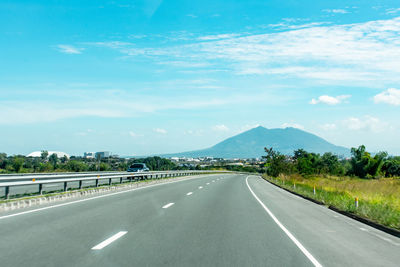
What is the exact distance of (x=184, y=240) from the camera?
818 cm

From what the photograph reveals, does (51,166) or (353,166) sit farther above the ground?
(353,166)

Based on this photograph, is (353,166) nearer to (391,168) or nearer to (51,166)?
(391,168)

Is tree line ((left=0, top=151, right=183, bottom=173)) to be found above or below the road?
above

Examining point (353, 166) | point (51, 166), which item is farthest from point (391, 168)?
point (51, 166)

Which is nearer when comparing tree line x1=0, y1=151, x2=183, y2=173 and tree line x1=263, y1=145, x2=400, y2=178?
tree line x1=263, y1=145, x2=400, y2=178

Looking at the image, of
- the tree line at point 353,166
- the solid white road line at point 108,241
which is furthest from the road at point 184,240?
the tree line at point 353,166

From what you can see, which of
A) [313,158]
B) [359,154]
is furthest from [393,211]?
[313,158]

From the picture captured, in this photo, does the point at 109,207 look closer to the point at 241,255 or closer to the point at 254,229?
the point at 254,229

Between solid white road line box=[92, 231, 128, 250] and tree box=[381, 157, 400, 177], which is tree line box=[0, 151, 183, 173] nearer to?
solid white road line box=[92, 231, 128, 250]

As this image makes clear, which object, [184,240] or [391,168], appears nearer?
[184,240]

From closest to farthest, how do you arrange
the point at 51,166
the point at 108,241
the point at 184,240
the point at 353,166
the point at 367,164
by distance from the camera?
the point at 108,241, the point at 184,240, the point at 51,166, the point at 367,164, the point at 353,166

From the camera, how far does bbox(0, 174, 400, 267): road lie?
6.54 m

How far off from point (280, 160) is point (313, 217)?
52.9 metres

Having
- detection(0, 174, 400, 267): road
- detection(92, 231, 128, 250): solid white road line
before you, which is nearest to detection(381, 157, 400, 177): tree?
detection(0, 174, 400, 267): road
